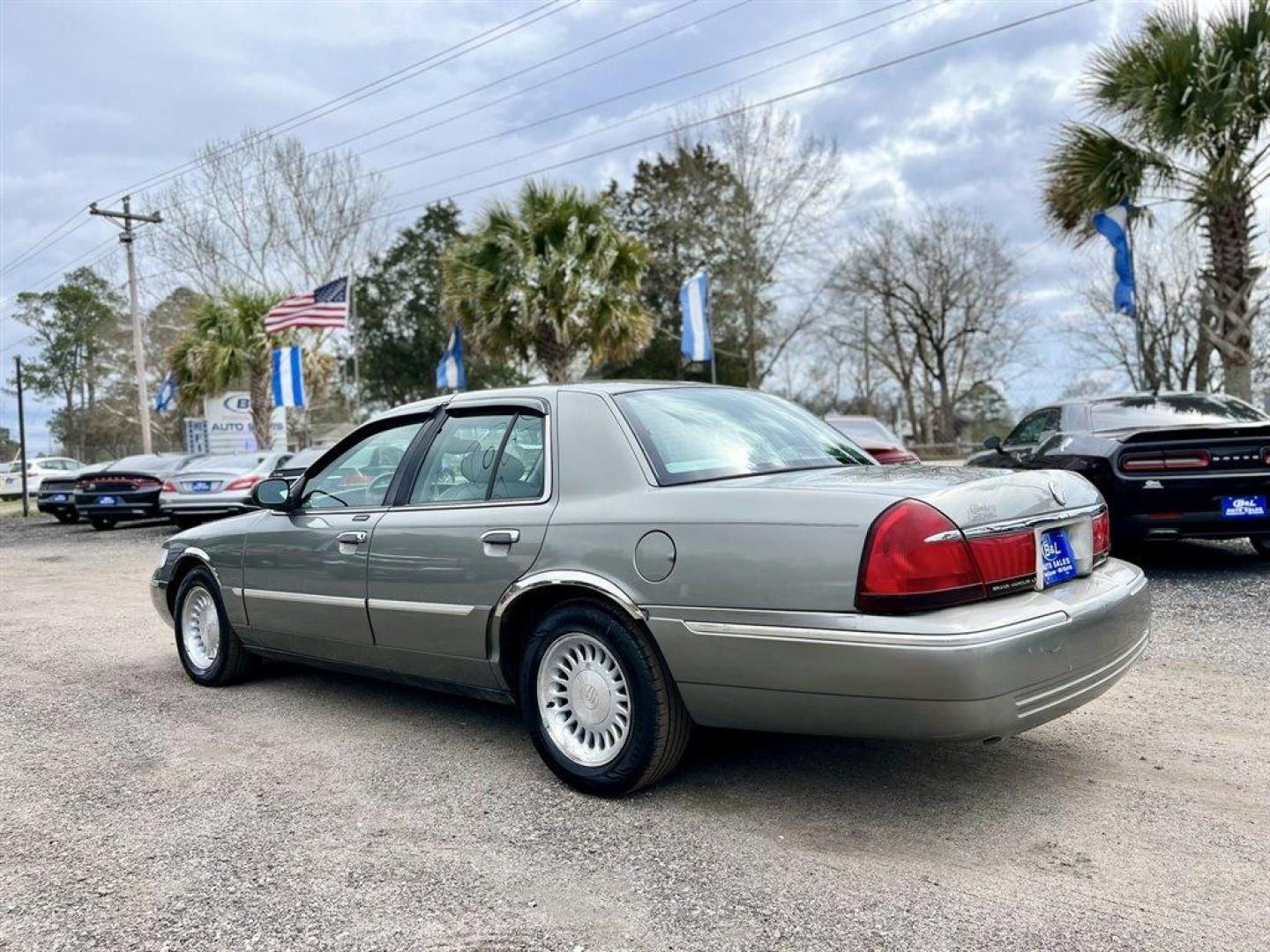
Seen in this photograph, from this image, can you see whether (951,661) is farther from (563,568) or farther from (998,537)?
(563,568)

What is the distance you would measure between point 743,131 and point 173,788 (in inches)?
1266

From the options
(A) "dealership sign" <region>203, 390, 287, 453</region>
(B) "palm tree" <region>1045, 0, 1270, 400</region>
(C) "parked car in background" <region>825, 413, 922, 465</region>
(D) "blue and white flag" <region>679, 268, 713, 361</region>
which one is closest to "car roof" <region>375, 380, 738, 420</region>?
(C) "parked car in background" <region>825, 413, 922, 465</region>

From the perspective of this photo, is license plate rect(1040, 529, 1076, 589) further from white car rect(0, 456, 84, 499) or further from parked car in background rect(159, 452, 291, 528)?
white car rect(0, 456, 84, 499)

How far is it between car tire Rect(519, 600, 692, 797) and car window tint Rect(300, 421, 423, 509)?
49.1 inches

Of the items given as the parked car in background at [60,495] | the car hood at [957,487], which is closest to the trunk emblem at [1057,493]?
the car hood at [957,487]

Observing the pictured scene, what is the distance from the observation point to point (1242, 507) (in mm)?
7004

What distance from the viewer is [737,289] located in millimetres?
35875

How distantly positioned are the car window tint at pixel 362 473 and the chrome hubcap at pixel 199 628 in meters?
1.10

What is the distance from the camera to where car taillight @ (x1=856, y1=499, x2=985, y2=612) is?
9.34 feet

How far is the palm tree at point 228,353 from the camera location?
23859 millimetres

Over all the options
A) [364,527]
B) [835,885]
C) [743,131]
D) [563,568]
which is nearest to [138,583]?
[364,527]

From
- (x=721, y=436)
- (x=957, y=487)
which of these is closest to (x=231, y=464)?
(x=721, y=436)

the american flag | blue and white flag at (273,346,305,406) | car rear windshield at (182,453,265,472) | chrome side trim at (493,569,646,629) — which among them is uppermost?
the american flag

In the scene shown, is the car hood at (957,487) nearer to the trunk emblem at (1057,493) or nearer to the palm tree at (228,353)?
the trunk emblem at (1057,493)
